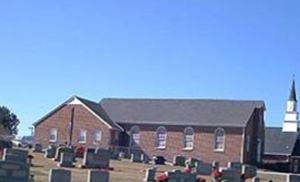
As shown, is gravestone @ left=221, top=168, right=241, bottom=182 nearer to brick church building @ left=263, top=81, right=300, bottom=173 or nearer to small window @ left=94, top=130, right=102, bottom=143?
small window @ left=94, top=130, right=102, bottom=143

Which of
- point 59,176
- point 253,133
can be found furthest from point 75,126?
point 59,176

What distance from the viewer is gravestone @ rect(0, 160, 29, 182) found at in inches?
932

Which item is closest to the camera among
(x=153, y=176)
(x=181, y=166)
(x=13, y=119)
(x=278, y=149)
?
(x=153, y=176)

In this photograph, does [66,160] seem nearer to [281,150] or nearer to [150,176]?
[150,176]

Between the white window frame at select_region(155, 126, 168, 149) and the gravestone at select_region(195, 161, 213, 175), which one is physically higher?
the white window frame at select_region(155, 126, 168, 149)

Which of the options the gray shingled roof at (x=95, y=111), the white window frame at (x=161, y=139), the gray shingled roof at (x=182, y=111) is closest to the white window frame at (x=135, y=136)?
the gray shingled roof at (x=182, y=111)

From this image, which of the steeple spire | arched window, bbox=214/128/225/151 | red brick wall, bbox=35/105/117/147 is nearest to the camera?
arched window, bbox=214/128/225/151

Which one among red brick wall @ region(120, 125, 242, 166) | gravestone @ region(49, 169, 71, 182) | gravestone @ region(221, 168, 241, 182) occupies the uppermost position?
red brick wall @ region(120, 125, 242, 166)

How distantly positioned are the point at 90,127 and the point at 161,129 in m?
7.58

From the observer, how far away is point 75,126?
79938mm

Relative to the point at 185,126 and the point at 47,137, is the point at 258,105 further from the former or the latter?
the point at 47,137

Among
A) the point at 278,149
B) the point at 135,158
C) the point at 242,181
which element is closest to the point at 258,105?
the point at 278,149

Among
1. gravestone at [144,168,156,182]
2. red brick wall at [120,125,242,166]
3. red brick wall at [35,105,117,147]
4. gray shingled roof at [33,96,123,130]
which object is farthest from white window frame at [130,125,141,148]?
gravestone at [144,168,156,182]

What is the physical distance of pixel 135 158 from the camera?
63.9 m
